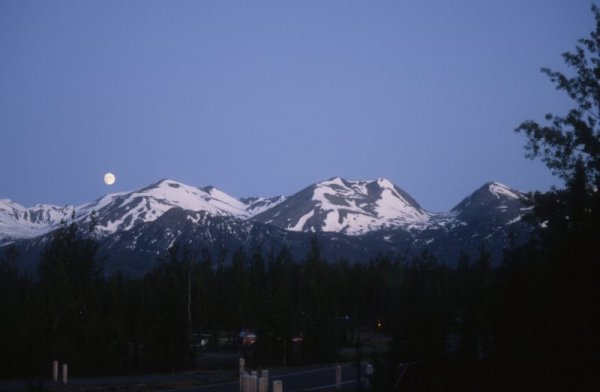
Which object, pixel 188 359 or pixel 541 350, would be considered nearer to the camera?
pixel 541 350

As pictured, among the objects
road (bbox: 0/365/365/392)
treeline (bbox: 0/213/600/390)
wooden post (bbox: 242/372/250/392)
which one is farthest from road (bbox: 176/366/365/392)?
wooden post (bbox: 242/372/250/392)

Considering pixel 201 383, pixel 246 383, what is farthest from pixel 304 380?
pixel 246 383

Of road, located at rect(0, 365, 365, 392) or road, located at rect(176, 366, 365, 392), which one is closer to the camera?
road, located at rect(176, 366, 365, 392)

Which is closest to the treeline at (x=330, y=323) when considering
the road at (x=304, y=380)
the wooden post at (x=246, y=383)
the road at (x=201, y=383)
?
the road at (x=304, y=380)

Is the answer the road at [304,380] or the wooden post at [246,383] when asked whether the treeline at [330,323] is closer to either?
the road at [304,380]

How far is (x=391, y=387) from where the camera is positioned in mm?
18609

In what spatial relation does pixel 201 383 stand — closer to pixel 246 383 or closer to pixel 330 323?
pixel 246 383

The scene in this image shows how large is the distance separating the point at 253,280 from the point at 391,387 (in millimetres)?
50964

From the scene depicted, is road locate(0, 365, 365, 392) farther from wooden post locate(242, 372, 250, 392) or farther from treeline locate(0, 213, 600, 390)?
wooden post locate(242, 372, 250, 392)

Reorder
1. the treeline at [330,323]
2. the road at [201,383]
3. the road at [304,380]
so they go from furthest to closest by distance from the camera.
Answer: the road at [201,383] < the road at [304,380] < the treeline at [330,323]

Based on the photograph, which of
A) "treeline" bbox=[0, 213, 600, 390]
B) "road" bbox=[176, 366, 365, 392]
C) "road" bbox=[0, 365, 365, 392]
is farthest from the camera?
"road" bbox=[0, 365, 365, 392]

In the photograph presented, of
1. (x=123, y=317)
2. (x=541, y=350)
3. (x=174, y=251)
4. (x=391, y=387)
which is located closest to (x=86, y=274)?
(x=174, y=251)

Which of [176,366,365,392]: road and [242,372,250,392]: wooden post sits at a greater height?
[242,372,250,392]: wooden post

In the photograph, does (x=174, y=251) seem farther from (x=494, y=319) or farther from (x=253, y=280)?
(x=494, y=319)
